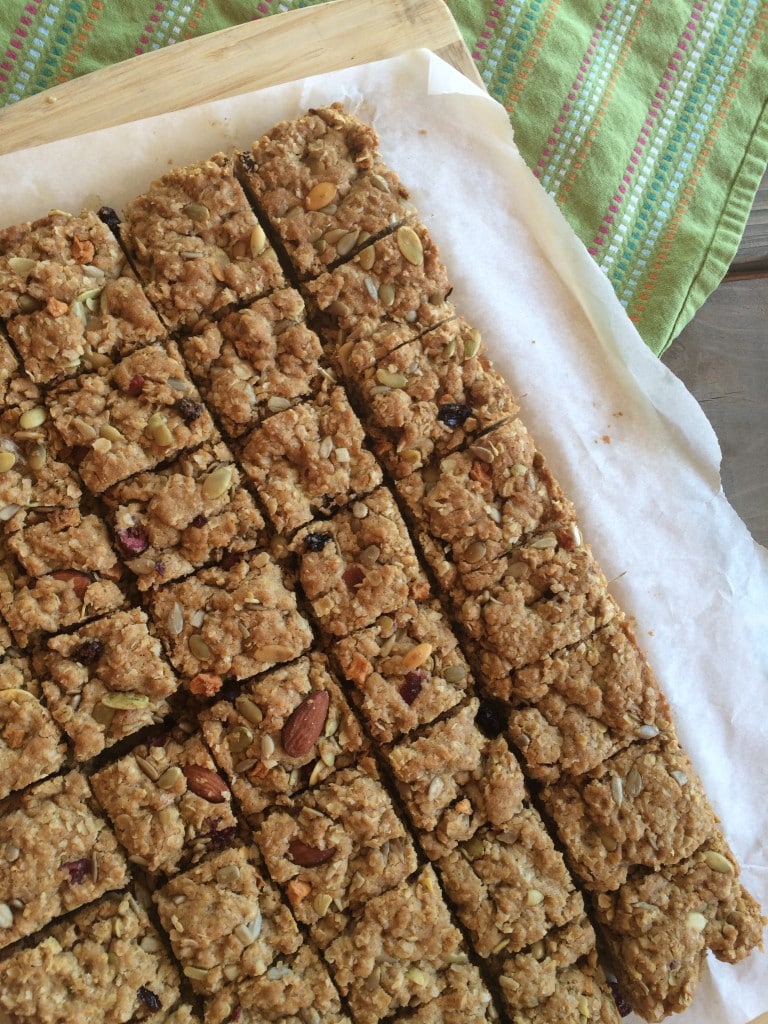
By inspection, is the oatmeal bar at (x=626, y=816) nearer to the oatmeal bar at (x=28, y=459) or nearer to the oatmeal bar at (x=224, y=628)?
the oatmeal bar at (x=224, y=628)

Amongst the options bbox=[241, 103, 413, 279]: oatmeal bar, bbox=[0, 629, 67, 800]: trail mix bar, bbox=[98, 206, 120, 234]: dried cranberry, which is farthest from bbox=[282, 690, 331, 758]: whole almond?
bbox=[98, 206, 120, 234]: dried cranberry

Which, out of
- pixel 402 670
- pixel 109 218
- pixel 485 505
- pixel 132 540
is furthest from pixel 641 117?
pixel 132 540

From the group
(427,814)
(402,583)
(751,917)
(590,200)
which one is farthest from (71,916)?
(590,200)

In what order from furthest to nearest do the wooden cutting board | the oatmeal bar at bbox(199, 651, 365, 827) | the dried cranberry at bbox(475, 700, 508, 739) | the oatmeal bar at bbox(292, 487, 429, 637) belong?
the wooden cutting board, the dried cranberry at bbox(475, 700, 508, 739), the oatmeal bar at bbox(292, 487, 429, 637), the oatmeal bar at bbox(199, 651, 365, 827)

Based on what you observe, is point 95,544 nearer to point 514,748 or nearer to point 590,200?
point 514,748

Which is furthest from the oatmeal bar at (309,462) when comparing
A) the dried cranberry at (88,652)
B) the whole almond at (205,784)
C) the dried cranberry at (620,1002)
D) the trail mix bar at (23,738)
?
the dried cranberry at (620,1002)

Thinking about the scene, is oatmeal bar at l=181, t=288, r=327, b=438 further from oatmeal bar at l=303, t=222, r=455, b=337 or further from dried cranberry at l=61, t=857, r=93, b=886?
dried cranberry at l=61, t=857, r=93, b=886
